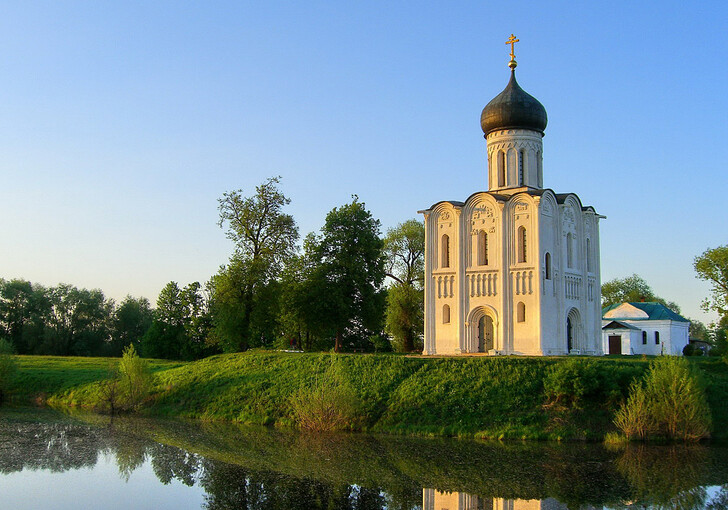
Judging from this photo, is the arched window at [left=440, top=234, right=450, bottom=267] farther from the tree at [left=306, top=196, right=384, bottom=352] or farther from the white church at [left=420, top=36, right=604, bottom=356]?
the tree at [left=306, top=196, right=384, bottom=352]

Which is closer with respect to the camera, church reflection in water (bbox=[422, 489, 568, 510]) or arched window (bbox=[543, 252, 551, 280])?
church reflection in water (bbox=[422, 489, 568, 510])

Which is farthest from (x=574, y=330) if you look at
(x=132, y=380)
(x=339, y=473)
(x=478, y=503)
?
(x=478, y=503)

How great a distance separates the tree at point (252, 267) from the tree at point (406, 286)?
10.2 m

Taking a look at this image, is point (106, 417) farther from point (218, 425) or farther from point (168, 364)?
point (168, 364)

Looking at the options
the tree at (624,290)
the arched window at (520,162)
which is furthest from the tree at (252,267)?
the tree at (624,290)

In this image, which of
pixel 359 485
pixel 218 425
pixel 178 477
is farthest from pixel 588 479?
pixel 218 425

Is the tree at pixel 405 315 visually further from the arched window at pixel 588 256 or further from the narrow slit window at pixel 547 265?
the narrow slit window at pixel 547 265

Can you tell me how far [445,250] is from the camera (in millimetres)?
35375

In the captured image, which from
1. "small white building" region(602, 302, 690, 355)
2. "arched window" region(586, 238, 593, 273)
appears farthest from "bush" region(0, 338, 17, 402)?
"small white building" region(602, 302, 690, 355)

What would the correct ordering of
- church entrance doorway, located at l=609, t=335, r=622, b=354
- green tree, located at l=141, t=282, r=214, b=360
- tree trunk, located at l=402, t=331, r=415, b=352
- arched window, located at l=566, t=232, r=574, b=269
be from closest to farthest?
arched window, located at l=566, t=232, r=574, b=269, church entrance doorway, located at l=609, t=335, r=622, b=354, tree trunk, located at l=402, t=331, r=415, b=352, green tree, located at l=141, t=282, r=214, b=360

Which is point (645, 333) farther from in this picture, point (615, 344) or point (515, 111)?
point (515, 111)

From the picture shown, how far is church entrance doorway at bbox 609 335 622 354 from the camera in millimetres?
46219

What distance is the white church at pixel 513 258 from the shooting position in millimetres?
32562

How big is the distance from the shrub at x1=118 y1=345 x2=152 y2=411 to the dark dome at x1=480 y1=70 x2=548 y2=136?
20.2 m
